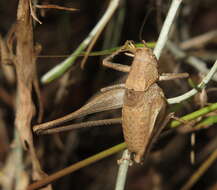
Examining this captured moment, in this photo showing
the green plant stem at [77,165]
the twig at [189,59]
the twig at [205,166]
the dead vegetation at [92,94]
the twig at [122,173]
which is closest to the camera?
the twig at [122,173]

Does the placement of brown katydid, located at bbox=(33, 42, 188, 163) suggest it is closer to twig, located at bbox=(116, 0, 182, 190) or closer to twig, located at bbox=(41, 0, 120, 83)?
twig, located at bbox=(116, 0, 182, 190)

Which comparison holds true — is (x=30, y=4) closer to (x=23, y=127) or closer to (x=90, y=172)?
(x=23, y=127)

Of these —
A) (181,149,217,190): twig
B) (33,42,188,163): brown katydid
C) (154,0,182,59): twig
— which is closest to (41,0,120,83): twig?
(33,42,188,163): brown katydid

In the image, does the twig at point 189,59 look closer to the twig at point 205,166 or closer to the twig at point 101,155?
the twig at point 205,166

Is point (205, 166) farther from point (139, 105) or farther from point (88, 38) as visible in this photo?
point (88, 38)

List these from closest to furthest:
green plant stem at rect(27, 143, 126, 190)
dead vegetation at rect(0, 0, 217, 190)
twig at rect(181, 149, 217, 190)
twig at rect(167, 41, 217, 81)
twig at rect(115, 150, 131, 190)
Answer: twig at rect(115, 150, 131, 190), green plant stem at rect(27, 143, 126, 190), dead vegetation at rect(0, 0, 217, 190), twig at rect(181, 149, 217, 190), twig at rect(167, 41, 217, 81)

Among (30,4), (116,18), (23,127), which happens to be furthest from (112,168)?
(30,4)

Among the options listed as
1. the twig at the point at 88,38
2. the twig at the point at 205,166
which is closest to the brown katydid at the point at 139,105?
the twig at the point at 88,38

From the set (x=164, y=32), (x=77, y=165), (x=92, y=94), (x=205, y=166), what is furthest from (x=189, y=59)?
(x=92, y=94)
